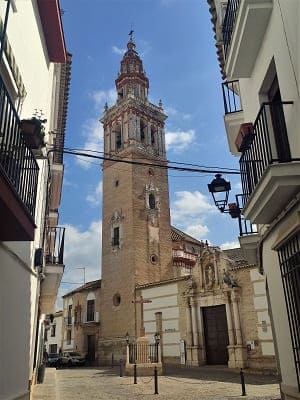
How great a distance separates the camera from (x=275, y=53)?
17.2ft

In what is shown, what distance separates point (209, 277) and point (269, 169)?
1967 cm

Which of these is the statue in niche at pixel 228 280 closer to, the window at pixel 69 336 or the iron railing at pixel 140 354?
the iron railing at pixel 140 354

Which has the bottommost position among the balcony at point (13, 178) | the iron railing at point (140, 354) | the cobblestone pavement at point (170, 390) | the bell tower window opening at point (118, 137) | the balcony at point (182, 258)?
the cobblestone pavement at point (170, 390)

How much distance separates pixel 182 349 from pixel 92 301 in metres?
11.2

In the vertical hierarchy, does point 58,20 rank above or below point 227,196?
above

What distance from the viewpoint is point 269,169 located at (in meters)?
4.25

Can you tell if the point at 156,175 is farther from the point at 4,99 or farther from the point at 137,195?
the point at 4,99

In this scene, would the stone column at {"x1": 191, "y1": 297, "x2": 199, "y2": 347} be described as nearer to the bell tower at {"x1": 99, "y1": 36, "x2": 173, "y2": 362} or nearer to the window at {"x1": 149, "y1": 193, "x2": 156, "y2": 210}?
the bell tower at {"x1": 99, "y1": 36, "x2": 173, "y2": 362}

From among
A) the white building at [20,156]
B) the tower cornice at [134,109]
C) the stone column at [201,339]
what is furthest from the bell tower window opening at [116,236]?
the white building at [20,156]

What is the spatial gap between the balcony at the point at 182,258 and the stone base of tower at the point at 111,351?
771 cm

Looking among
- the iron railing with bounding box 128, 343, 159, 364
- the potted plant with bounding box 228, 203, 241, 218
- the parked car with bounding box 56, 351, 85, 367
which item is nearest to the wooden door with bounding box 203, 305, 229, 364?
the iron railing with bounding box 128, 343, 159, 364

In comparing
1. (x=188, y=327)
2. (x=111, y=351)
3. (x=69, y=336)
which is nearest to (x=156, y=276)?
(x=111, y=351)

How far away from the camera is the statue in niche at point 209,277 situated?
22.9 metres

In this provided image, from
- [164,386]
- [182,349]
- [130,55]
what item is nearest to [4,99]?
[164,386]
